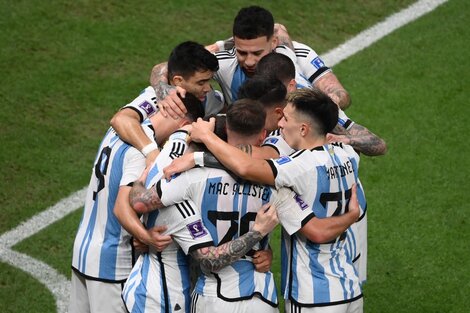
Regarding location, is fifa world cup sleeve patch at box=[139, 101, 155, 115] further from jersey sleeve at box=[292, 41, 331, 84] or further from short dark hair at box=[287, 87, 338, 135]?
jersey sleeve at box=[292, 41, 331, 84]

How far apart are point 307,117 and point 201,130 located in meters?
0.62

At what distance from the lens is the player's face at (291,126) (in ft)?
21.0

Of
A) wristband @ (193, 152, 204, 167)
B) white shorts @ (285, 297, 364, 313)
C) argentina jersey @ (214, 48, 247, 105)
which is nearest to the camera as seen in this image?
wristband @ (193, 152, 204, 167)

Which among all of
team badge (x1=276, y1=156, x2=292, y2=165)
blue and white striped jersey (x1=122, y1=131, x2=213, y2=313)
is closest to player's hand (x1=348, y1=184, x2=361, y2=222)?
team badge (x1=276, y1=156, x2=292, y2=165)

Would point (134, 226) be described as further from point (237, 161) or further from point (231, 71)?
point (231, 71)

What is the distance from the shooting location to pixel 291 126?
643 centimetres

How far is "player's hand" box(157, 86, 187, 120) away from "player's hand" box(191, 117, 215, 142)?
1.29ft

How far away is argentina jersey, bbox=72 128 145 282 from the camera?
694 cm

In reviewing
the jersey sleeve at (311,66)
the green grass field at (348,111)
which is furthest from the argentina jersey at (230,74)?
the green grass field at (348,111)

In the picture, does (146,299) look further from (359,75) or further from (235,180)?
(359,75)

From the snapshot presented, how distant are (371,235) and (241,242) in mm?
3275

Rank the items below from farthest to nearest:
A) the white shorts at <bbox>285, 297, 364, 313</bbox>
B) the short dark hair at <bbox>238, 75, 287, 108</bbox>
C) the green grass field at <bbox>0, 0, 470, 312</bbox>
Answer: the green grass field at <bbox>0, 0, 470, 312</bbox>
the short dark hair at <bbox>238, 75, 287, 108</bbox>
the white shorts at <bbox>285, 297, 364, 313</bbox>

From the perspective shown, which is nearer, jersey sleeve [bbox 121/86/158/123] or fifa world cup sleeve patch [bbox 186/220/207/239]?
fifa world cup sleeve patch [bbox 186/220/207/239]

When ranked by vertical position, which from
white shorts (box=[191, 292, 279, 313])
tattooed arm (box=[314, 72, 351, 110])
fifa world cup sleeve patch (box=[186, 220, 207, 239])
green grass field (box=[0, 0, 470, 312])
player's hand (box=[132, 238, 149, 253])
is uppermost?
fifa world cup sleeve patch (box=[186, 220, 207, 239])
